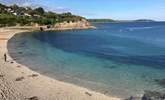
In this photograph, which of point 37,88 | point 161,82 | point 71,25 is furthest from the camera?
point 71,25

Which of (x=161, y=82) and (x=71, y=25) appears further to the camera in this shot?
(x=71, y=25)

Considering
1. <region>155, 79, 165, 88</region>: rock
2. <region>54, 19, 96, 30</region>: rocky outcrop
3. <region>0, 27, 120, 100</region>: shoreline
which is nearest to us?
<region>0, 27, 120, 100</region>: shoreline

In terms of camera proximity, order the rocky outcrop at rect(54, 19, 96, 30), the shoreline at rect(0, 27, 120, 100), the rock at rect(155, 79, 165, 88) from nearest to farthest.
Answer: the shoreline at rect(0, 27, 120, 100), the rock at rect(155, 79, 165, 88), the rocky outcrop at rect(54, 19, 96, 30)

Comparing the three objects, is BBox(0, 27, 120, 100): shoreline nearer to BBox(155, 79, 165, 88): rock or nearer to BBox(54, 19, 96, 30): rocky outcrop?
BBox(155, 79, 165, 88): rock

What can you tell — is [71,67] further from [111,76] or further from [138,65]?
[138,65]

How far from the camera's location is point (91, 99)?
23562 mm

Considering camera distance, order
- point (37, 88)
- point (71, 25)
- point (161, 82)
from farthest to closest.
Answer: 1. point (71, 25)
2. point (161, 82)
3. point (37, 88)

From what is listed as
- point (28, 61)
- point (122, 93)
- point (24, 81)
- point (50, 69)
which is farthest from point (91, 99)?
point (28, 61)

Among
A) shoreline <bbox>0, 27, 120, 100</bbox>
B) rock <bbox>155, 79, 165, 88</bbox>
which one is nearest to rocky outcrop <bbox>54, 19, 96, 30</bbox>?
shoreline <bbox>0, 27, 120, 100</bbox>

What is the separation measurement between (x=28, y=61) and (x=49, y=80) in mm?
13688

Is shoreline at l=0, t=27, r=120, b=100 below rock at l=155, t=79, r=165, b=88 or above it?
below

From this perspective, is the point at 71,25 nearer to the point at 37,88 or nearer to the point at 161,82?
the point at 161,82

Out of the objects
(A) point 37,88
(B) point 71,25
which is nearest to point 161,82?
(A) point 37,88

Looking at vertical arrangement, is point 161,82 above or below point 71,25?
below
